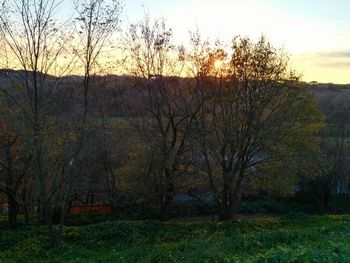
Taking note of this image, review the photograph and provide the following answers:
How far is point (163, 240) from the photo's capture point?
15.4 metres

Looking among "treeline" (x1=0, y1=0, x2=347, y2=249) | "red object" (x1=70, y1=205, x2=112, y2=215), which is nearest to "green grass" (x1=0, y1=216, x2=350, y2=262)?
"treeline" (x1=0, y1=0, x2=347, y2=249)

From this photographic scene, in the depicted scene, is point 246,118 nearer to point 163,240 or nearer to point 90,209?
point 163,240

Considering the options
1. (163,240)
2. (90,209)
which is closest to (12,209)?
(90,209)

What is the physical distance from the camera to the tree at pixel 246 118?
60.1 feet

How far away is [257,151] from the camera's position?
19609mm

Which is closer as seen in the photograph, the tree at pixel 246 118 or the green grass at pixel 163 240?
the green grass at pixel 163 240

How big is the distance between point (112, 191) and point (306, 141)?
428 inches

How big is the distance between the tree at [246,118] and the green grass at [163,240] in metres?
2.55

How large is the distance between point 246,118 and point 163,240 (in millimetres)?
6093

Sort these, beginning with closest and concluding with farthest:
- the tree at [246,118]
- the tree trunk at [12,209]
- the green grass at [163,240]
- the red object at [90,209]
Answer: the green grass at [163,240] < the tree at [246,118] < the tree trunk at [12,209] < the red object at [90,209]

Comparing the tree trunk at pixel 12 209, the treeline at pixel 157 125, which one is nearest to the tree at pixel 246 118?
the treeline at pixel 157 125

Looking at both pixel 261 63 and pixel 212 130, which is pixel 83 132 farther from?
pixel 261 63

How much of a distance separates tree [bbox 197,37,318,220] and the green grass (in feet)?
8.38

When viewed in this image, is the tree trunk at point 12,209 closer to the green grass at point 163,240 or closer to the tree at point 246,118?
the green grass at point 163,240
